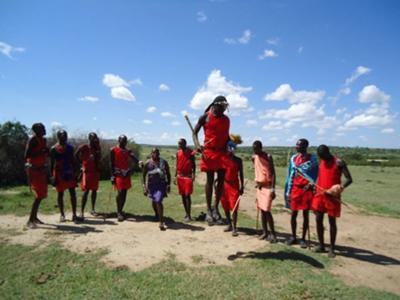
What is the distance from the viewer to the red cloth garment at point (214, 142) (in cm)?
558

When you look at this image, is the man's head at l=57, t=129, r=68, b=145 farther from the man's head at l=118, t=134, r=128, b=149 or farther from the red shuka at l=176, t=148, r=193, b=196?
the red shuka at l=176, t=148, r=193, b=196

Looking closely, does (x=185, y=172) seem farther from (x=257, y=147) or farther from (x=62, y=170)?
(x=62, y=170)

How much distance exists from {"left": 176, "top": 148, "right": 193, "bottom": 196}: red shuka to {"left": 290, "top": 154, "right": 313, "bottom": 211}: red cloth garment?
2.97 meters

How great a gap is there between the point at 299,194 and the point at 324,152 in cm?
108

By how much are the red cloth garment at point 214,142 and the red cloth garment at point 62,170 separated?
4.04 meters

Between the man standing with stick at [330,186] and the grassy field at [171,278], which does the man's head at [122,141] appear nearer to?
the grassy field at [171,278]

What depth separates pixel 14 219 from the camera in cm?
836

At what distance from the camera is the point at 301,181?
6512 millimetres

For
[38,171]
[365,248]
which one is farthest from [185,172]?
[365,248]

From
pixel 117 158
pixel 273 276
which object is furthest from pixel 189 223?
pixel 273 276

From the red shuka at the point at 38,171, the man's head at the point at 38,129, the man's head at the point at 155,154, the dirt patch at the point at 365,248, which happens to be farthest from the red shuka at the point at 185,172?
the man's head at the point at 38,129

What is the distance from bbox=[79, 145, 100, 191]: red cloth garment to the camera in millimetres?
8617

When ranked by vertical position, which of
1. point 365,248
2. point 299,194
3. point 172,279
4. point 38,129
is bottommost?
point 365,248

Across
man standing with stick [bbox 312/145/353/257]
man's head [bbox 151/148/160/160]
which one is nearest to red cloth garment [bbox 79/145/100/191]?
man's head [bbox 151/148/160/160]
